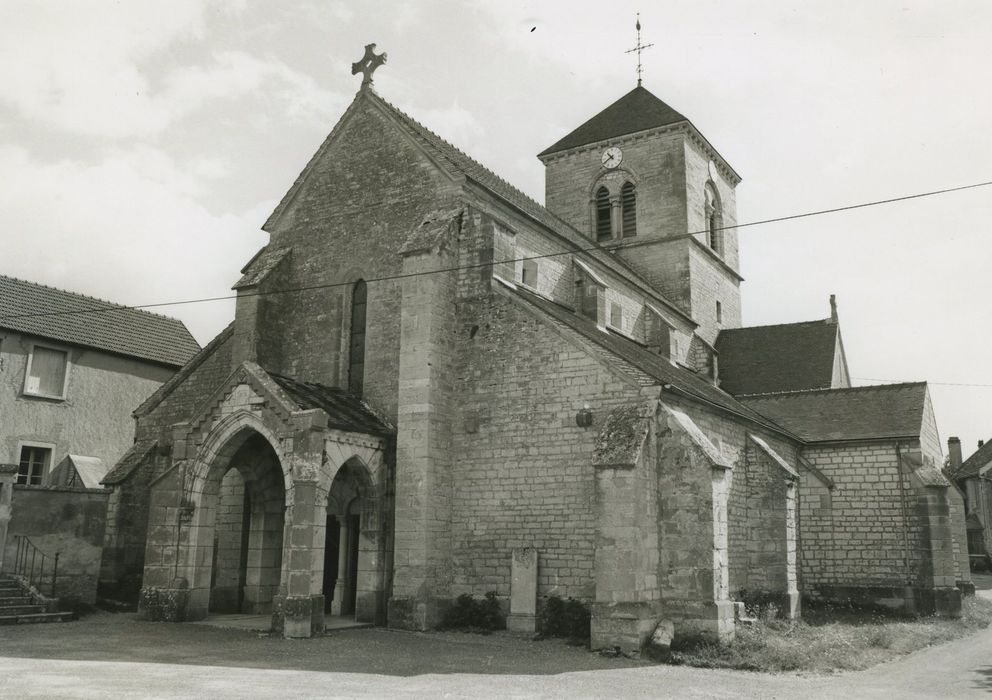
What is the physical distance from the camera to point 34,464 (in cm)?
2628

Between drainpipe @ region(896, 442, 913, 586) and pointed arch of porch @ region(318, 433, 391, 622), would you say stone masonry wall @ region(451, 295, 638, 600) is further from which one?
drainpipe @ region(896, 442, 913, 586)

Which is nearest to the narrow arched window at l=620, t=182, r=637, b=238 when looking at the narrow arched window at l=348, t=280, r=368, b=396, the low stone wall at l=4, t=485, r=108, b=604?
the narrow arched window at l=348, t=280, r=368, b=396

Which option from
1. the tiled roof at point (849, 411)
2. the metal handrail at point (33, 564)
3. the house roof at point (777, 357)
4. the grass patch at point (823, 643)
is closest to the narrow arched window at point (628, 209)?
the house roof at point (777, 357)

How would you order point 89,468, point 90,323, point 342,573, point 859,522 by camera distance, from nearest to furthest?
point 342,573
point 859,522
point 89,468
point 90,323

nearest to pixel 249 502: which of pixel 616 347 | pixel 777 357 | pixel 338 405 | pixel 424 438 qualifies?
pixel 338 405

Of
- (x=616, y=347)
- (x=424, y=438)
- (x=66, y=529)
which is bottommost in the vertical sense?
(x=66, y=529)

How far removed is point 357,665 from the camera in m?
12.7

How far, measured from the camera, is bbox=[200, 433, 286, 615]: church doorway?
64.1 feet

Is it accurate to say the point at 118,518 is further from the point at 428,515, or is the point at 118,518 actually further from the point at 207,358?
the point at 428,515

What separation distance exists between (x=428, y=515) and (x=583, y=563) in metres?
3.23

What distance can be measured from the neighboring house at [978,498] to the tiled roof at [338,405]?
39.7 metres

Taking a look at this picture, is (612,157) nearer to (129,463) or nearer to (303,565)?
(129,463)

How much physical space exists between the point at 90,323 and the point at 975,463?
50.0 m

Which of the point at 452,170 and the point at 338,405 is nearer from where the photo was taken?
the point at 338,405
